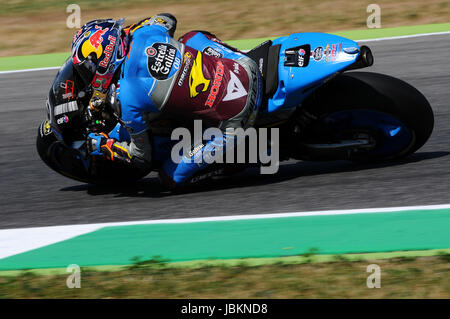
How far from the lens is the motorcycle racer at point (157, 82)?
4.84 meters

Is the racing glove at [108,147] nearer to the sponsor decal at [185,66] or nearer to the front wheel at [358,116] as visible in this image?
the sponsor decal at [185,66]

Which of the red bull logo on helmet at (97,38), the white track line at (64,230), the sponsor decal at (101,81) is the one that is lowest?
the white track line at (64,230)

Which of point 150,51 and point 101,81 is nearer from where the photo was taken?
point 150,51

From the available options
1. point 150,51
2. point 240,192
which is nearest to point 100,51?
point 150,51

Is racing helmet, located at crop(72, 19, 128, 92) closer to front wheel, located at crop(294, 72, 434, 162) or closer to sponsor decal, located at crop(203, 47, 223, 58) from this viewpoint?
sponsor decal, located at crop(203, 47, 223, 58)

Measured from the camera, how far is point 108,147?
5.19 meters

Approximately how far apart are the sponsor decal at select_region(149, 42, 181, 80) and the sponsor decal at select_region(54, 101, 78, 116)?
673 mm

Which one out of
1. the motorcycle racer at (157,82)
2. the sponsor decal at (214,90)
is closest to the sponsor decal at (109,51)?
the motorcycle racer at (157,82)

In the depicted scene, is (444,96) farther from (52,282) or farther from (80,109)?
(52,282)

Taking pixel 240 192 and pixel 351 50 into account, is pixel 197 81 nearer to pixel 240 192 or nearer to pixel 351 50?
pixel 240 192

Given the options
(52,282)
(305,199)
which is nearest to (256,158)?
(305,199)

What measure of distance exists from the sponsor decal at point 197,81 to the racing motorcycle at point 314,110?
357mm

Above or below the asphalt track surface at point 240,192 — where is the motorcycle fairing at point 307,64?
above

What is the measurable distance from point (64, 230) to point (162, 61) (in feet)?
4.48
